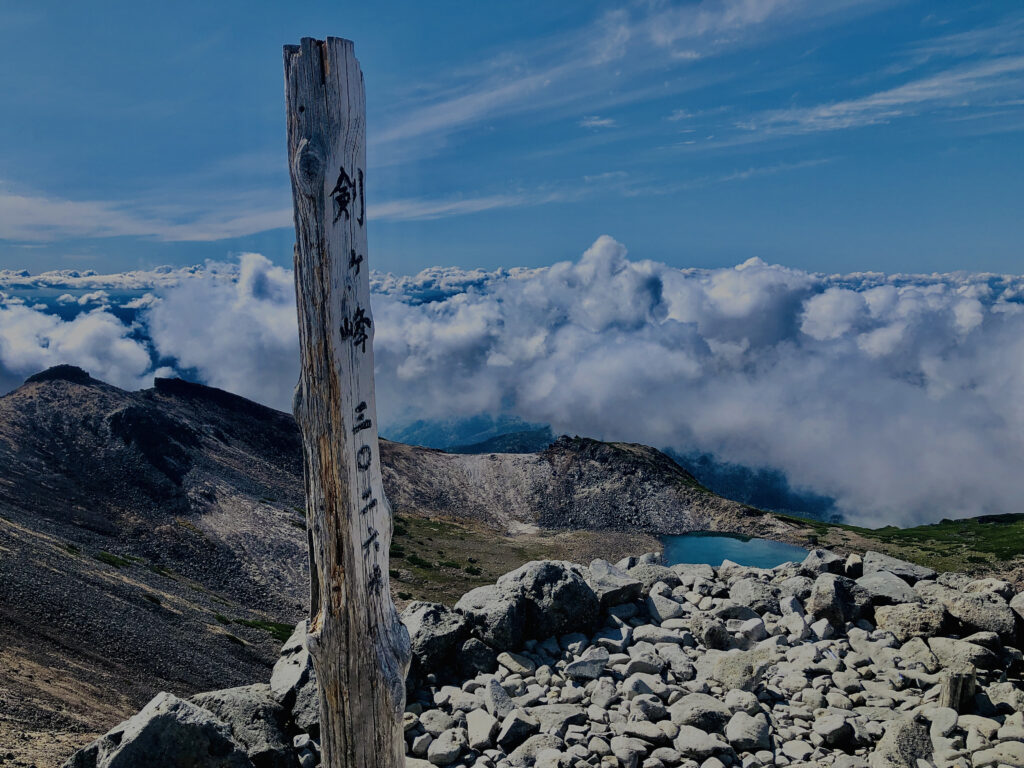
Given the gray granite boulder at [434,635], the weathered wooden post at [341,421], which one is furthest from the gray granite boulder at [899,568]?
the weathered wooden post at [341,421]

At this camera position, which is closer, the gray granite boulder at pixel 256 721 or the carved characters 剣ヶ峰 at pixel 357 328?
the carved characters 剣ヶ峰 at pixel 357 328

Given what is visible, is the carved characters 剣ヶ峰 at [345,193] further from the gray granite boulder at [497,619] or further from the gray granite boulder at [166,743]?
the gray granite boulder at [497,619]

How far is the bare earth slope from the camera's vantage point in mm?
35312

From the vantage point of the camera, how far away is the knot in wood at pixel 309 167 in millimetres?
8062

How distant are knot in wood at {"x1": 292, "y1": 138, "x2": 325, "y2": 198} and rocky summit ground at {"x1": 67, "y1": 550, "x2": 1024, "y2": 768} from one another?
7152 mm

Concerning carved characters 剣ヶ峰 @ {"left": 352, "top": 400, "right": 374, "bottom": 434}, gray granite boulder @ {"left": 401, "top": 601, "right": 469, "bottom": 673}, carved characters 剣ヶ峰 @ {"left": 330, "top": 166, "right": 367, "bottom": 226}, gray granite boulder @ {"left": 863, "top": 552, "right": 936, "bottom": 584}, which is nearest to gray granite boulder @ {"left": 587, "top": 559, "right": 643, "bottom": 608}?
gray granite boulder @ {"left": 401, "top": 601, "right": 469, "bottom": 673}

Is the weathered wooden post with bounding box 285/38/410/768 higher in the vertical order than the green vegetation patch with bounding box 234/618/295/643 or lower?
higher

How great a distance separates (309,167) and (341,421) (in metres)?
3.11

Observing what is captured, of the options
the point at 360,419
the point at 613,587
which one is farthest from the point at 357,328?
the point at 613,587

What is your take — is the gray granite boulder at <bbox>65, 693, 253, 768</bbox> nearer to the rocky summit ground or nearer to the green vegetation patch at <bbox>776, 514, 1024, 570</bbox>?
the rocky summit ground

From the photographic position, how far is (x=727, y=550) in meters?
121

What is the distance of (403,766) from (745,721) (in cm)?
571

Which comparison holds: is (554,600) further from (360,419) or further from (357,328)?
(357,328)

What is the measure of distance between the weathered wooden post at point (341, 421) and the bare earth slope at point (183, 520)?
10.3m
